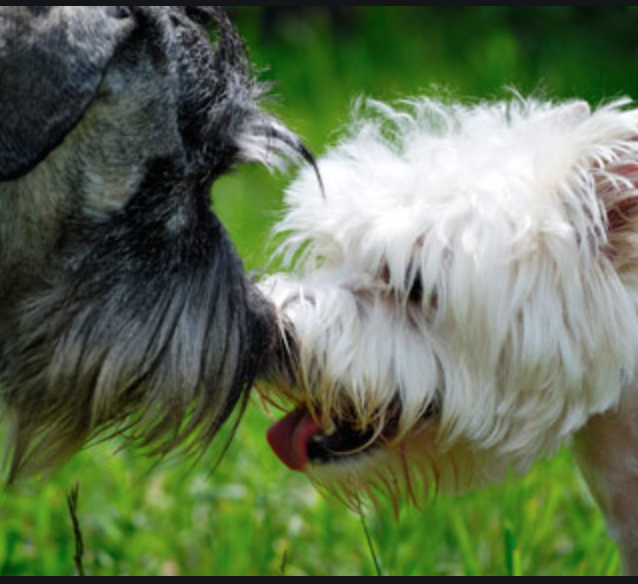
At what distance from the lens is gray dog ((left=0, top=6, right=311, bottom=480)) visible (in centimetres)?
289

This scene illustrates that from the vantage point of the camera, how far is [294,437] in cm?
329

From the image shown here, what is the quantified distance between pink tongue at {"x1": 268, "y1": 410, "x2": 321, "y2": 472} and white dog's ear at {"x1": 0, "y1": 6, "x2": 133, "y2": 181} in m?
0.93

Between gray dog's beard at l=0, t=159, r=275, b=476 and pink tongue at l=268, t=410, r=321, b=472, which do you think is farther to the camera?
pink tongue at l=268, t=410, r=321, b=472

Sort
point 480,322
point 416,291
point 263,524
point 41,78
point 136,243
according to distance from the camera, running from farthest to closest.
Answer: point 263,524
point 416,291
point 480,322
point 136,243
point 41,78

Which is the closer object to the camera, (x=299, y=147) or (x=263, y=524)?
(x=299, y=147)

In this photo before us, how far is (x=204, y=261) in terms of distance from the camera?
3.04m

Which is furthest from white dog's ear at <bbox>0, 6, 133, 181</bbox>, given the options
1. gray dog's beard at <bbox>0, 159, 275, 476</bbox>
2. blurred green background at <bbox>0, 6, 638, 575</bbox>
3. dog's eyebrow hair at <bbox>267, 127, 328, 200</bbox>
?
blurred green background at <bbox>0, 6, 638, 575</bbox>

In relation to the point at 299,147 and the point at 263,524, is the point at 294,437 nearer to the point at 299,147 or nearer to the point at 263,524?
the point at 299,147

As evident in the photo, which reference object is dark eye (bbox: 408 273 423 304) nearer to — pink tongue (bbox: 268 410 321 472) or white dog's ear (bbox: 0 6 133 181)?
pink tongue (bbox: 268 410 321 472)

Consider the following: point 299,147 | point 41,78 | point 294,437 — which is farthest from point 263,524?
point 41,78

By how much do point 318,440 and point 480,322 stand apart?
20.1 inches

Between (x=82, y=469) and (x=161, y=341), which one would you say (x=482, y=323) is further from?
(x=82, y=469)

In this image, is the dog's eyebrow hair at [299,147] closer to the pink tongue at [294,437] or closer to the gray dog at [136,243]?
the gray dog at [136,243]

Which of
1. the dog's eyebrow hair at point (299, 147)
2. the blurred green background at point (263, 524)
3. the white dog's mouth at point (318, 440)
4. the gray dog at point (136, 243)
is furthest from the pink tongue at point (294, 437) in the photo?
the dog's eyebrow hair at point (299, 147)
